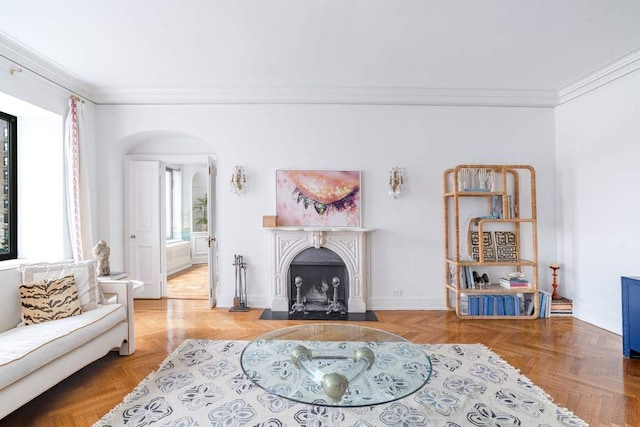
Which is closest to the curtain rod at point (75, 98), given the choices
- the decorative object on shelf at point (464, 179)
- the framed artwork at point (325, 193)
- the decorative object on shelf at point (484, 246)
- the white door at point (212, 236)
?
the white door at point (212, 236)

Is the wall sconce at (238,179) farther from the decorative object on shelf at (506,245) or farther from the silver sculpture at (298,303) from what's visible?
the decorative object on shelf at (506,245)

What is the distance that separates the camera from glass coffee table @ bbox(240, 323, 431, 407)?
5.44ft

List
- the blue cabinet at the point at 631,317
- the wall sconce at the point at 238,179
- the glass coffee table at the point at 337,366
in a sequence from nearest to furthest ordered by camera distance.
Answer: the glass coffee table at the point at 337,366 → the blue cabinet at the point at 631,317 → the wall sconce at the point at 238,179

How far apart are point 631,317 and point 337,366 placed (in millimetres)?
2890

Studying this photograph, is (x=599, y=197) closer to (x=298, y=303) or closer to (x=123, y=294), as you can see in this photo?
(x=298, y=303)

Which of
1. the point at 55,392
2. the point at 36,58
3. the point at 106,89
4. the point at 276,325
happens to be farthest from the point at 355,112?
the point at 55,392

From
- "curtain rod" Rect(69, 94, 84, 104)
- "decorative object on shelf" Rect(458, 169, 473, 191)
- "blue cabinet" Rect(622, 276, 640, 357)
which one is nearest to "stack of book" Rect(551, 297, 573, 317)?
"blue cabinet" Rect(622, 276, 640, 357)

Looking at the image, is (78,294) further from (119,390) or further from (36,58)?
(36,58)

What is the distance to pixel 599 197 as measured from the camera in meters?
3.88

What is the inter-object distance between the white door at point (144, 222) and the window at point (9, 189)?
126 cm

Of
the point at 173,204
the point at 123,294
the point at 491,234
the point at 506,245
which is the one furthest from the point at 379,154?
the point at 173,204

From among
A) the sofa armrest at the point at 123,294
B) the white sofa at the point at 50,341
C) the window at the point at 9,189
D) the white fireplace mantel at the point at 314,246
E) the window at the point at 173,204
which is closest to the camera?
the white sofa at the point at 50,341

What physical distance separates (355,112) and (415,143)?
94 cm

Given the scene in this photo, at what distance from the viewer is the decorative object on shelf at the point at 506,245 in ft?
14.3
